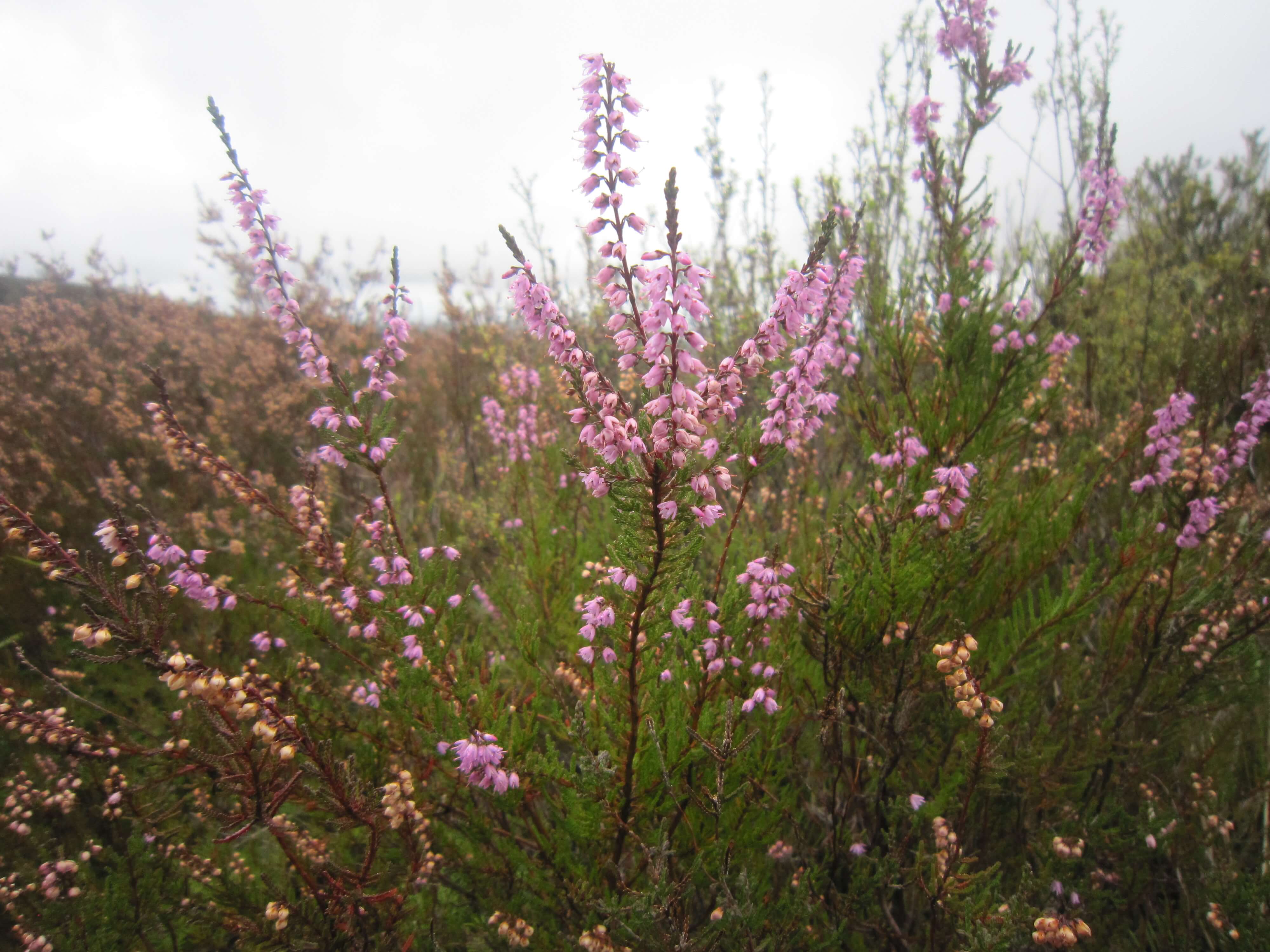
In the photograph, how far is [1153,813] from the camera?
9.30ft

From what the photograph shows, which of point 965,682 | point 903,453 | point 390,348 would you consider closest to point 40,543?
point 390,348

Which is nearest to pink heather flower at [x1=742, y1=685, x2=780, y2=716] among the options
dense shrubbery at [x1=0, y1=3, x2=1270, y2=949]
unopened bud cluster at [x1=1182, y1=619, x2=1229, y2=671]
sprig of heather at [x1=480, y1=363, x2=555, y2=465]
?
dense shrubbery at [x1=0, y1=3, x2=1270, y2=949]

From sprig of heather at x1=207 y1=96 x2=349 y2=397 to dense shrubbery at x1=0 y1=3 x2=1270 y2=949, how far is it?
0.02 meters

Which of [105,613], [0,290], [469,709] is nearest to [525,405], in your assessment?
[105,613]

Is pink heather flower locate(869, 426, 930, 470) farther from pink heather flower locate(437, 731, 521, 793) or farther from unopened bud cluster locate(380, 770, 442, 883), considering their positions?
unopened bud cluster locate(380, 770, 442, 883)

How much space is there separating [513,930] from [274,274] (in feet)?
9.35

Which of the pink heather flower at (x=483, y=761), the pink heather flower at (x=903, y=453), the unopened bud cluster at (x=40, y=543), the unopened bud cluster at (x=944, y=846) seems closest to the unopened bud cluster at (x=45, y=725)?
the unopened bud cluster at (x=40, y=543)

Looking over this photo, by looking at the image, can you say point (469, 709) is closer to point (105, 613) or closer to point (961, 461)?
point (105, 613)

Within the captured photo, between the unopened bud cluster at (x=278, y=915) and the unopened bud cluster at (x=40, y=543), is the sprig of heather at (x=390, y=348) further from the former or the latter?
the unopened bud cluster at (x=278, y=915)

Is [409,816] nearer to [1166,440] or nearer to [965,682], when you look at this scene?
[965,682]

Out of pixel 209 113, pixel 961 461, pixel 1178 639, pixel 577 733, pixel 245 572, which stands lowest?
pixel 245 572

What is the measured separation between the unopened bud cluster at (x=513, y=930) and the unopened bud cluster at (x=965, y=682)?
69.4 inches

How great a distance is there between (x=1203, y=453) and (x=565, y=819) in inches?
126

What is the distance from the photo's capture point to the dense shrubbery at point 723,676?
1.62m
